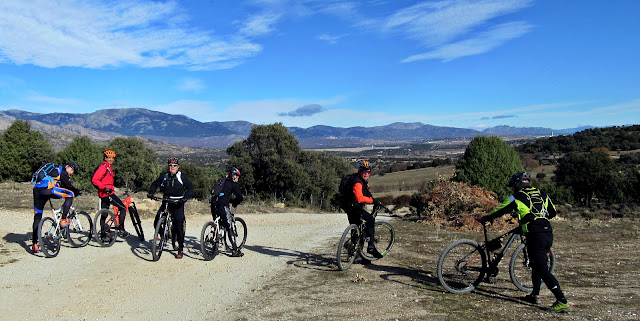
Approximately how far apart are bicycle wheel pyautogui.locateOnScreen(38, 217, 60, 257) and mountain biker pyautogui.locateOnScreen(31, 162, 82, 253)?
150 millimetres

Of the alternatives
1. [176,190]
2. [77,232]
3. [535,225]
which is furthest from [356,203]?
[77,232]

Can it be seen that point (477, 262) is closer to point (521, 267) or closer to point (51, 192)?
point (521, 267)

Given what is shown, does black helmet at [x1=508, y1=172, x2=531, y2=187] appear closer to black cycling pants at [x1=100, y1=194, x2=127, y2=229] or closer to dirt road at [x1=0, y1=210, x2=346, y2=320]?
dirt road at [x1=0, y1=210, x2=346, y2=320]

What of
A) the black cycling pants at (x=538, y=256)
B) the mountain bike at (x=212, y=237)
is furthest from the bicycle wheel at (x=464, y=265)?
the mountain bike at (x=212, y=237)

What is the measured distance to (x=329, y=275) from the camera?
8.03 m

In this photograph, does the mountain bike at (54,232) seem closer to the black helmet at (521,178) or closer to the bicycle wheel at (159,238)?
the bicycle wheel at (159,238)

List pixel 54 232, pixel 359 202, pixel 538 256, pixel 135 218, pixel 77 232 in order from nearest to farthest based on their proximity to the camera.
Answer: pixel 538 256, pixel 359 202, pixel 54 232, pixel 77 232, pixel 135 218

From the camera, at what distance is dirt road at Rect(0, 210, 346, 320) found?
599cm

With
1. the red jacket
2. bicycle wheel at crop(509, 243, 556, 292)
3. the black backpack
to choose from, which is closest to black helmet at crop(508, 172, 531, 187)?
bicycle wheel at crop(509, 243, 556, 292)

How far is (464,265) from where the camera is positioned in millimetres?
6801

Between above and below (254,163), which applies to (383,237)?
below

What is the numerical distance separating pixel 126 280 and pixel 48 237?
292 cm

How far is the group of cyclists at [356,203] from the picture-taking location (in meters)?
6.15

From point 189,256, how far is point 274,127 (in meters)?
36.4
